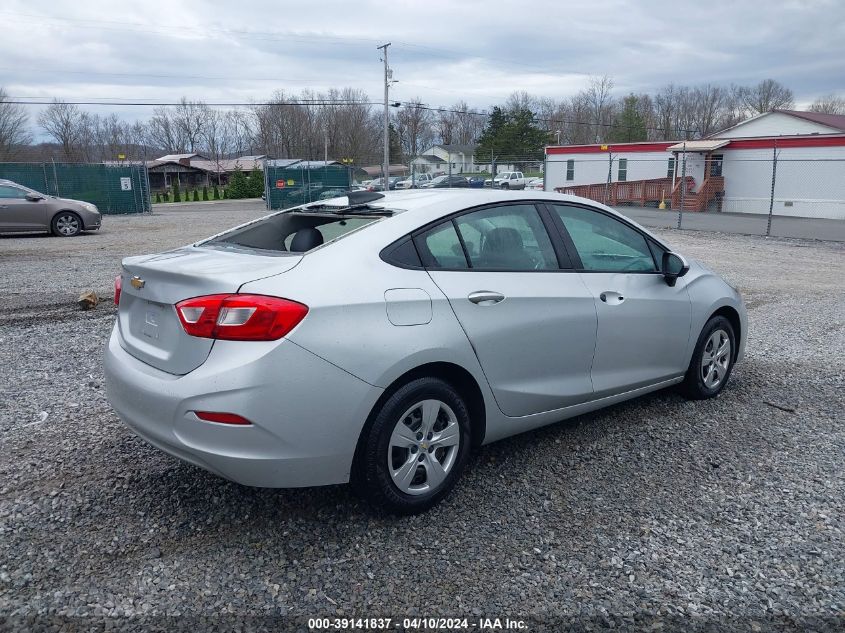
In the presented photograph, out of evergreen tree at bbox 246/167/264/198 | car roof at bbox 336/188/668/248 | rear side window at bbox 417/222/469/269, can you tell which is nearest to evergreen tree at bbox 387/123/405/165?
evergreen tree at bbox 246/167/264/198

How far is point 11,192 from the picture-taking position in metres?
17.2

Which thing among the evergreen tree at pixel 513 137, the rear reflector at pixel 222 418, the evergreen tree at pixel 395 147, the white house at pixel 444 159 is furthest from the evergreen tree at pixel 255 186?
the rear reflector at pixel 222 418

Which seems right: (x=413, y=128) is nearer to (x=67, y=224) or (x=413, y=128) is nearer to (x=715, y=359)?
(x=67, y=224)

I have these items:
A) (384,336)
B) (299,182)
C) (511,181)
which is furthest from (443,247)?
(511,181)

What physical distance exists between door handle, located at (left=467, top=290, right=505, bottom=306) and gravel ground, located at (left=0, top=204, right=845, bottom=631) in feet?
3.33

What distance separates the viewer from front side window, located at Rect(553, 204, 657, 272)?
433 cm

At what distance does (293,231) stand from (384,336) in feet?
3.86

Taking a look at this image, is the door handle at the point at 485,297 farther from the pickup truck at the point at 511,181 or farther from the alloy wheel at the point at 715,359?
the pickup truck at the point at 511,181

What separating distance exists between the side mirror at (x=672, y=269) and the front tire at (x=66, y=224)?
17.1 metres

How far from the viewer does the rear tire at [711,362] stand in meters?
5.01

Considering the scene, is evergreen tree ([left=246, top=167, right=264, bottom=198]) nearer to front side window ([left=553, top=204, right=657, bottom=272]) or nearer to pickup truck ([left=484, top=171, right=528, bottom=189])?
pickup truck ([left=484, top=171, right=528, bottom=189])

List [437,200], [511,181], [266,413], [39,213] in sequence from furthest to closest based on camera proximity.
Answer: [511,181], [39,213], [437,200], [266,413]

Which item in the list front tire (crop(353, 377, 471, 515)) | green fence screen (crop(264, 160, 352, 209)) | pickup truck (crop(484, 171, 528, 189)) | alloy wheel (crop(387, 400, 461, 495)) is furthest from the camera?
pickup truck (crop(484, 171, 528, 189))

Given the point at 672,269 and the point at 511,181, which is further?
the point at 511,181
